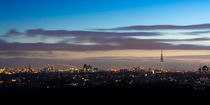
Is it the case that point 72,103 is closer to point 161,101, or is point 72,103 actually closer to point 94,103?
point 94,103

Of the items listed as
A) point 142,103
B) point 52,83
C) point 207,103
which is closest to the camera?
point 207,103

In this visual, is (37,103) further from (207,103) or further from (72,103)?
(207,103)

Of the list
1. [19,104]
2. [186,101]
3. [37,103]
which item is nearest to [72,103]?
[37,103]

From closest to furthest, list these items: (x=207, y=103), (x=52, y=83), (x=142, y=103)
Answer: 1. (x=207, y=103)
2. (x=142, y=103)
3. (x=52, y=83)

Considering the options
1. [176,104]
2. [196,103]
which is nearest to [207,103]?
[196,103]

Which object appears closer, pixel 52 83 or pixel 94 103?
pixel 94 103

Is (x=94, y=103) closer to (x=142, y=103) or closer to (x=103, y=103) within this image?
(x=103, y=103)

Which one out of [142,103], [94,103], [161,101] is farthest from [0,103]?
[161,101]
